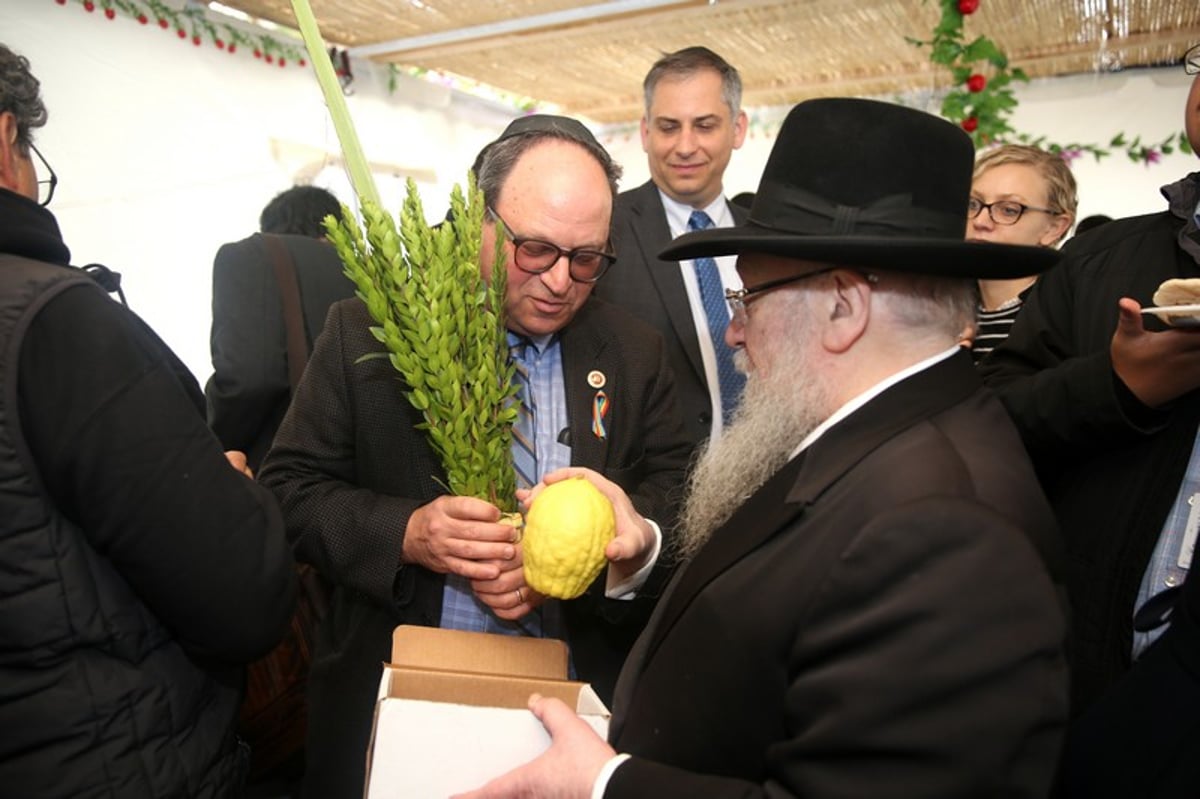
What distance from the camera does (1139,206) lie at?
6.10 m

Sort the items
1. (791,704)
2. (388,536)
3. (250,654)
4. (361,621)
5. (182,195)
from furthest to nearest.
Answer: (182,195) → (361,621) → (388,536) → (250,654) → (791,704)

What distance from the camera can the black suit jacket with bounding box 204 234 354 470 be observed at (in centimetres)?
299

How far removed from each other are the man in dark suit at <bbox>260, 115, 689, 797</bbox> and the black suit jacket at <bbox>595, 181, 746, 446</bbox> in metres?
1.08

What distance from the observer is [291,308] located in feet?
10.1

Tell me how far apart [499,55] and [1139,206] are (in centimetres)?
519

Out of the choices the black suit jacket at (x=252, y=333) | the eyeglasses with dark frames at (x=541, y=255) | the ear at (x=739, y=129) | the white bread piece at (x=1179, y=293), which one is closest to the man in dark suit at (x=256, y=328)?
the black suit jacket at (x=252, y=333)

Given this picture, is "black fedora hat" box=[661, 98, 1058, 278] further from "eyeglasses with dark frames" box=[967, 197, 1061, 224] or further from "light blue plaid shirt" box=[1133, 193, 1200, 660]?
"eyeglasses with dark frames" box=[967, 197, 1061, 224]

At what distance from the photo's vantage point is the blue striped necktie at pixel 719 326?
3.19 meters

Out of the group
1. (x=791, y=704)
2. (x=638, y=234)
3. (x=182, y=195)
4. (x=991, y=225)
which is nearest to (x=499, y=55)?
(x=182, y=195)

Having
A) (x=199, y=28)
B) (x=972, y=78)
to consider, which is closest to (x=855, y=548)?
(x=972, y=78)

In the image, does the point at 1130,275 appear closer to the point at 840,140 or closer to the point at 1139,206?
the point at 840,140

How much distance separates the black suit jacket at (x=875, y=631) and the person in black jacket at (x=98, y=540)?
32.5 inches

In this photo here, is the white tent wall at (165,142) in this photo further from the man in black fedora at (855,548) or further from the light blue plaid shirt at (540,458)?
the man in black fedora at (855,548)

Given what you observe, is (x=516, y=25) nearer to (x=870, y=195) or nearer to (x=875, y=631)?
(x=870, y=195)
